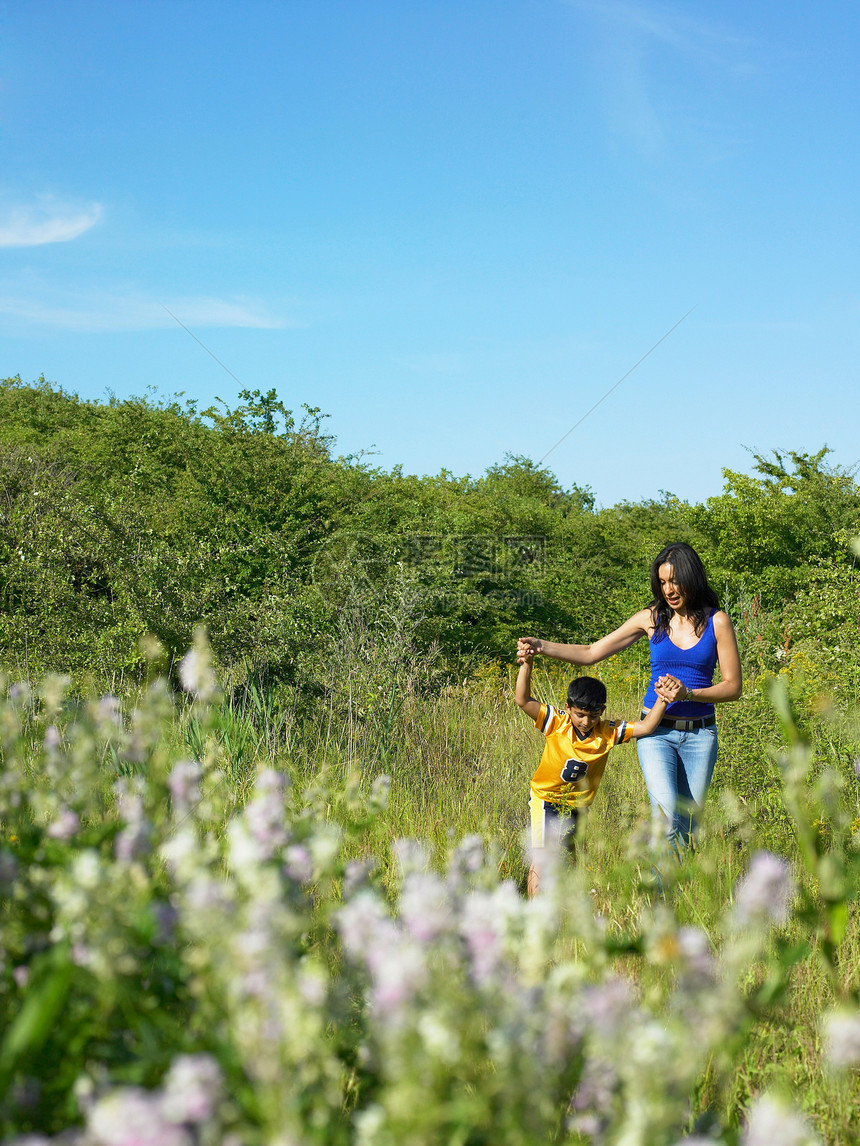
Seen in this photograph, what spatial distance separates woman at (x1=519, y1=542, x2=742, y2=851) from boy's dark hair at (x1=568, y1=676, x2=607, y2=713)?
0.16 m

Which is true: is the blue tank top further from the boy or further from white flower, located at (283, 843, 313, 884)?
white flower, located at (283, 843, 313, 884)

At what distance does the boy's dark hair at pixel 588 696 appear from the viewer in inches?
153

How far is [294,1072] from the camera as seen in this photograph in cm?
104

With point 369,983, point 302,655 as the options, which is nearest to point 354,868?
point 369,983

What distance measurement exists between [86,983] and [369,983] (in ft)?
1.58

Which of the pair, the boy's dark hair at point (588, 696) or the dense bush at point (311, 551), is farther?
the dense bush at point (311, 551)

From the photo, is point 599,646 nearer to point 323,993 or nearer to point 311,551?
point 323,993

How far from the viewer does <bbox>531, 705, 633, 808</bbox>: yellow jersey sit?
3873mm

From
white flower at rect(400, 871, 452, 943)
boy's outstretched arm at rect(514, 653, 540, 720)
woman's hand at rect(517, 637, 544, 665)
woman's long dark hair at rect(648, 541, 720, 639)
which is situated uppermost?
woman's long dark hair at rect(648, 541, 720, 639)

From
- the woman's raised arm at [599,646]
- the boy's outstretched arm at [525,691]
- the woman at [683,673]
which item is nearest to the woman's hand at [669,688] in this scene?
the woman at [683,673]

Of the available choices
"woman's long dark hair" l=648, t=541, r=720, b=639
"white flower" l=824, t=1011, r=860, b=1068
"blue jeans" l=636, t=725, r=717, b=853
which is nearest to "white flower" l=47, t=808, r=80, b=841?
"white flower" l=824, t=1011, r=860, b=1068

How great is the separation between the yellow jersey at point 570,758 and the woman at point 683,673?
0.18 metres

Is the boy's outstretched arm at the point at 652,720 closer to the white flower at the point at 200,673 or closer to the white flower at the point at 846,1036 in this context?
the white flower at the point at 200,673

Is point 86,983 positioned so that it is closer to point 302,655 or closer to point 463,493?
point 302,655
